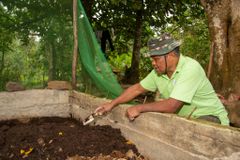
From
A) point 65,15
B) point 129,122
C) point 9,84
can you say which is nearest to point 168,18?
point 65,15

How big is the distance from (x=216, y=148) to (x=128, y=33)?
9.89m

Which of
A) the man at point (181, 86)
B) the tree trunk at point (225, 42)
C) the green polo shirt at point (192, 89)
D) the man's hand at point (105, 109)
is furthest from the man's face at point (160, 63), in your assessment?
the tree trunk at point (225, 42)

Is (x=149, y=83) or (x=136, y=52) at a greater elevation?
(x=136, y=52)

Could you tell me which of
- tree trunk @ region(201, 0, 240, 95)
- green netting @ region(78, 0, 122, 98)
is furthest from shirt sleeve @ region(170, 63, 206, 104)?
tree trunk @ region(201, 0, 240, 95)

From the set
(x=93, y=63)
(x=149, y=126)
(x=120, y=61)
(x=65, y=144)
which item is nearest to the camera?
(x=149, y=126)

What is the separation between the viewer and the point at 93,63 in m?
5.46

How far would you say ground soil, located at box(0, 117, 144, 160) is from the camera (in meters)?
3.65

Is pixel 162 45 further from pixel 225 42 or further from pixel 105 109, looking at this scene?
pixel 225 42

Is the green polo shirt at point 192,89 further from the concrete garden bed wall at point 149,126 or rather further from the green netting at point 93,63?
the green netting at point 93,63

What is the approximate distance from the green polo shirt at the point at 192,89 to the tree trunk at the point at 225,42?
293 centimetres

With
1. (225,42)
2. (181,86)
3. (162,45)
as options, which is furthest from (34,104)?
(225,42)

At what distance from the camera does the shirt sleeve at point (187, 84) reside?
3131mm

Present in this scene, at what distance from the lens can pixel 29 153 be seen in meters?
3.75

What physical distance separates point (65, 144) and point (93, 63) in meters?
1.94
